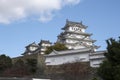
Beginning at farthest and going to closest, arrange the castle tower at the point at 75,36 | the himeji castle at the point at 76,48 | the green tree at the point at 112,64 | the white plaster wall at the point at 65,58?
1. the castle tower at the point at 75,36
2. the white plaster wall at the point at 65,58
3. the himeji castle at the point at 76,48
4. the green tree at the point at 112,64

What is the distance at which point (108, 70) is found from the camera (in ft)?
69.1

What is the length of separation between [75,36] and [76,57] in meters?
23.2

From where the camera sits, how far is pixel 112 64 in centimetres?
2141

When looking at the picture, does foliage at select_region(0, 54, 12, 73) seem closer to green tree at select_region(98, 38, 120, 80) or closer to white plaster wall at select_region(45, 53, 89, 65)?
white plaster wall at select_region(45, 53, 89, 65)

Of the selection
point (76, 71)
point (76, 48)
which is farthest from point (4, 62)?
point (76, 48)

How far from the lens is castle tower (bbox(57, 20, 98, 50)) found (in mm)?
64562

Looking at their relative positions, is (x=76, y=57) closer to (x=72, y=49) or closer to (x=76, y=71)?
(x=72, y=49)

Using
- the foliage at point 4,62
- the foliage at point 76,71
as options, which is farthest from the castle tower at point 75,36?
the foliage at point 76,71

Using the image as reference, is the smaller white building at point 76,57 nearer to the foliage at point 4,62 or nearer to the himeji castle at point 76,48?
the himeji castle at point 76,48

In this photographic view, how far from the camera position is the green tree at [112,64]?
20.6m

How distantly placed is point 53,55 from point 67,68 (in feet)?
21.9

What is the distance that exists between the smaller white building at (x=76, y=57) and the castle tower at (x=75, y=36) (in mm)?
15827

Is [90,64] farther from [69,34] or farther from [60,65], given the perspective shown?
[69,34]

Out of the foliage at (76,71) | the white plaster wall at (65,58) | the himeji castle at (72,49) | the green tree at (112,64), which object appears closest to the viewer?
the green tree at (112,64)
